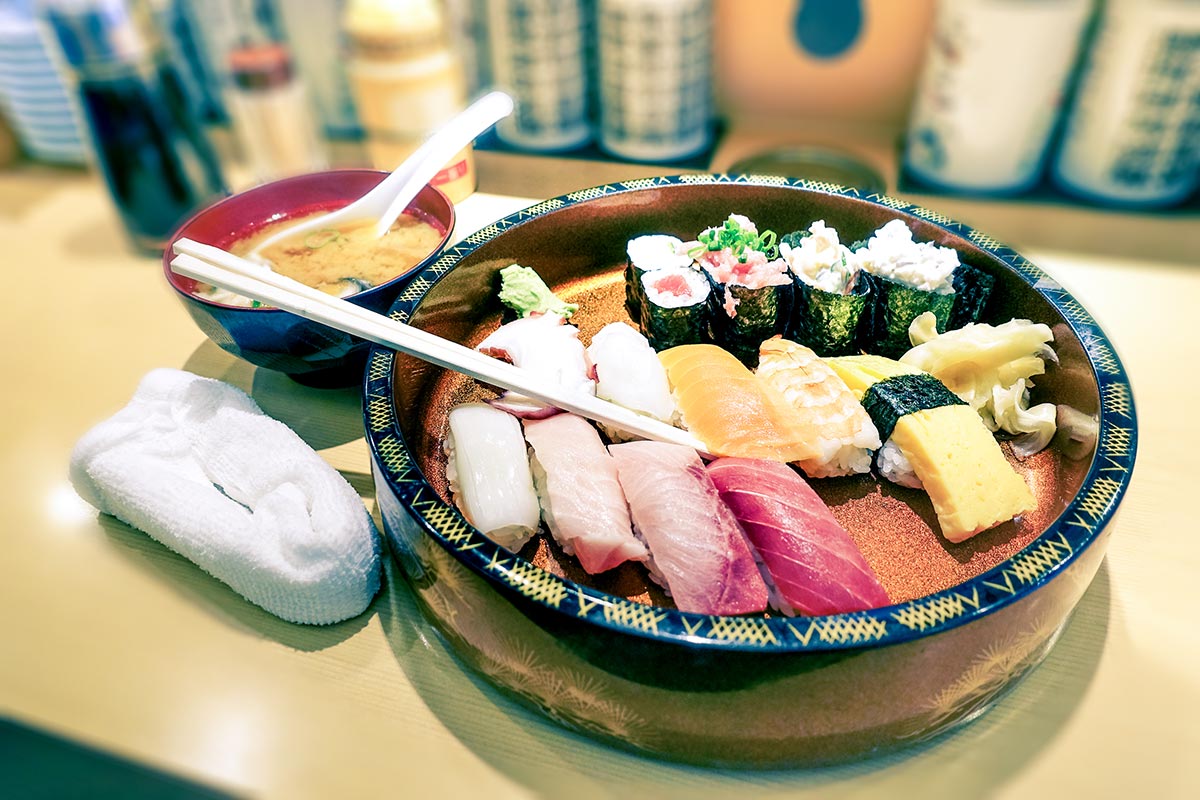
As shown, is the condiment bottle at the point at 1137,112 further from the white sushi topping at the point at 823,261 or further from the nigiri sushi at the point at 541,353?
the nigiri sushi at the point at 541,353

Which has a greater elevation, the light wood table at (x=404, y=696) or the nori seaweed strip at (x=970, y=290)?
the nori seaweed strip at (x=970, y=290)

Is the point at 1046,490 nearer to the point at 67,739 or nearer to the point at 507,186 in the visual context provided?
the point at 507,186

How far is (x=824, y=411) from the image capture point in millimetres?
1042

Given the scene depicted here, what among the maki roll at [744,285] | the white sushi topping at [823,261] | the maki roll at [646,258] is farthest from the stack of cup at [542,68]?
the white sushi topping at [823,261]

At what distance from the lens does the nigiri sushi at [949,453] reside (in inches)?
37.0

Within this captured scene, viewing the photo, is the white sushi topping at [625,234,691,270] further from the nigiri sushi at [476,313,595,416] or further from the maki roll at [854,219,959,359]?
the maki roll at [854,219,959,359]

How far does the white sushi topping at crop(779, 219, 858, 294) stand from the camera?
3.82 ft

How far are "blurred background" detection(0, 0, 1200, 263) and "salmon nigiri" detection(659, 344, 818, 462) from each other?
0.45 meters

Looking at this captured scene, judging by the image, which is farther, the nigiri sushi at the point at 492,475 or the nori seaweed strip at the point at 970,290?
the nori seaweed strip at the point at 970,290

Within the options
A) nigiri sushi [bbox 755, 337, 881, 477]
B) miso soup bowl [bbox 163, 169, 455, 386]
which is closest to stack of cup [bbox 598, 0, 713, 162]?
miso soup bowl [bbox 163, 169, 455, 386]

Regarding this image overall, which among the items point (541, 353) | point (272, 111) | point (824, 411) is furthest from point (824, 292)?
point (272, 111)

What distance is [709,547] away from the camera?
86 centimetres

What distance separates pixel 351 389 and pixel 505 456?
1.44ft

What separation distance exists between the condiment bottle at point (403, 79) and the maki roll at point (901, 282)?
711 millimetres
